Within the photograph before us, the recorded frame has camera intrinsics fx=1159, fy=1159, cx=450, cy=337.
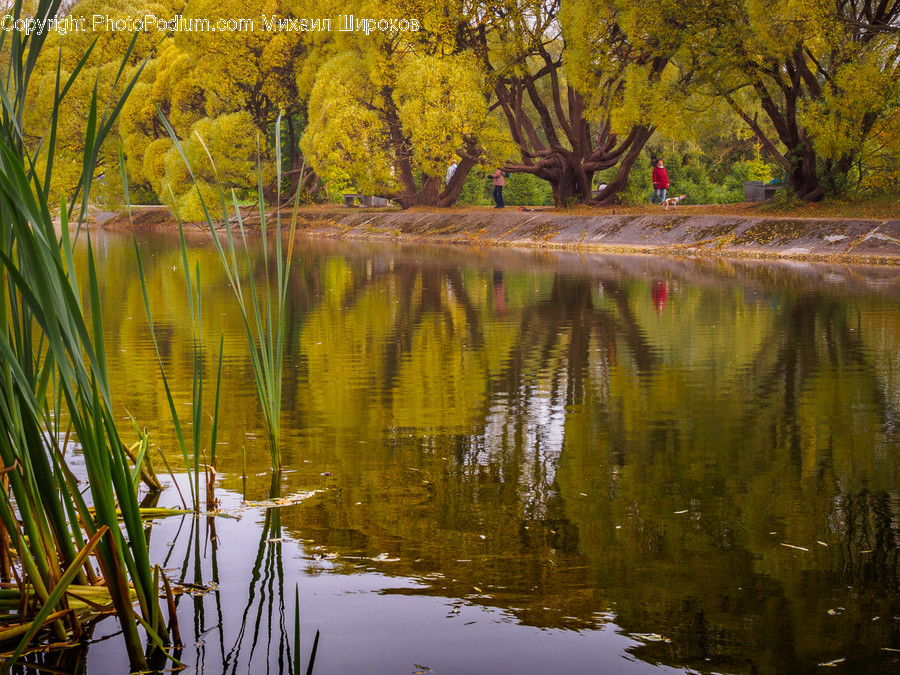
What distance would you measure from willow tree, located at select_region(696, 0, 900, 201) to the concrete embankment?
2064 mm

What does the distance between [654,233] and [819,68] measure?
4.56m

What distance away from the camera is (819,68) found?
23.0 metres

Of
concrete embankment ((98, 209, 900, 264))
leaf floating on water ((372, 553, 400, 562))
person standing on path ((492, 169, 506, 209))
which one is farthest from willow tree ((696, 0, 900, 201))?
leaf floating on water ((372, 553, 400, 562))

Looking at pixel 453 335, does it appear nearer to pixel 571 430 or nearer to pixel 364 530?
pixel 571 430

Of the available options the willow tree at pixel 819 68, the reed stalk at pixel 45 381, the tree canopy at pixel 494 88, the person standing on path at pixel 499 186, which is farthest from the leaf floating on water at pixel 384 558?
the person standing on path at pixel 499 186

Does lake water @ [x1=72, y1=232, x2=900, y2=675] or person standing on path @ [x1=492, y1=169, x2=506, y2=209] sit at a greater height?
person standing on path @ [x1=492, y1=169, x2=506, y2=209]

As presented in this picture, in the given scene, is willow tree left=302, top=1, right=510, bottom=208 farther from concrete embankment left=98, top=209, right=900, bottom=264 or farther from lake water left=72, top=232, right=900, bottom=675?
lake water left=72, top=232, right=900, bottom=675

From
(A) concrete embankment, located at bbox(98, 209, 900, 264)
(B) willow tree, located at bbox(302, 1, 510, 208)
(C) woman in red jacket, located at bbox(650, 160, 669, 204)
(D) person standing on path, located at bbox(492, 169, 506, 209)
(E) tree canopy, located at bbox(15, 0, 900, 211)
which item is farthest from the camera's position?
(D) person standing on path, located at bbox(492, 169, 506, 209)

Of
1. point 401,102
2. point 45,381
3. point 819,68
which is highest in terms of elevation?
point 401,102

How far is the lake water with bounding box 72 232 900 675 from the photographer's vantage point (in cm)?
324

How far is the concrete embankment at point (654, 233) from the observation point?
19672 mm

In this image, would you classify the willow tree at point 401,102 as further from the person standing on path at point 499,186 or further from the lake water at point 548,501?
the lake water at point 548,501

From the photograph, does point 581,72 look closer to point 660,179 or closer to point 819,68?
point 660,179

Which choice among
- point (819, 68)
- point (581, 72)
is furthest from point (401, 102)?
point (819, 68)
